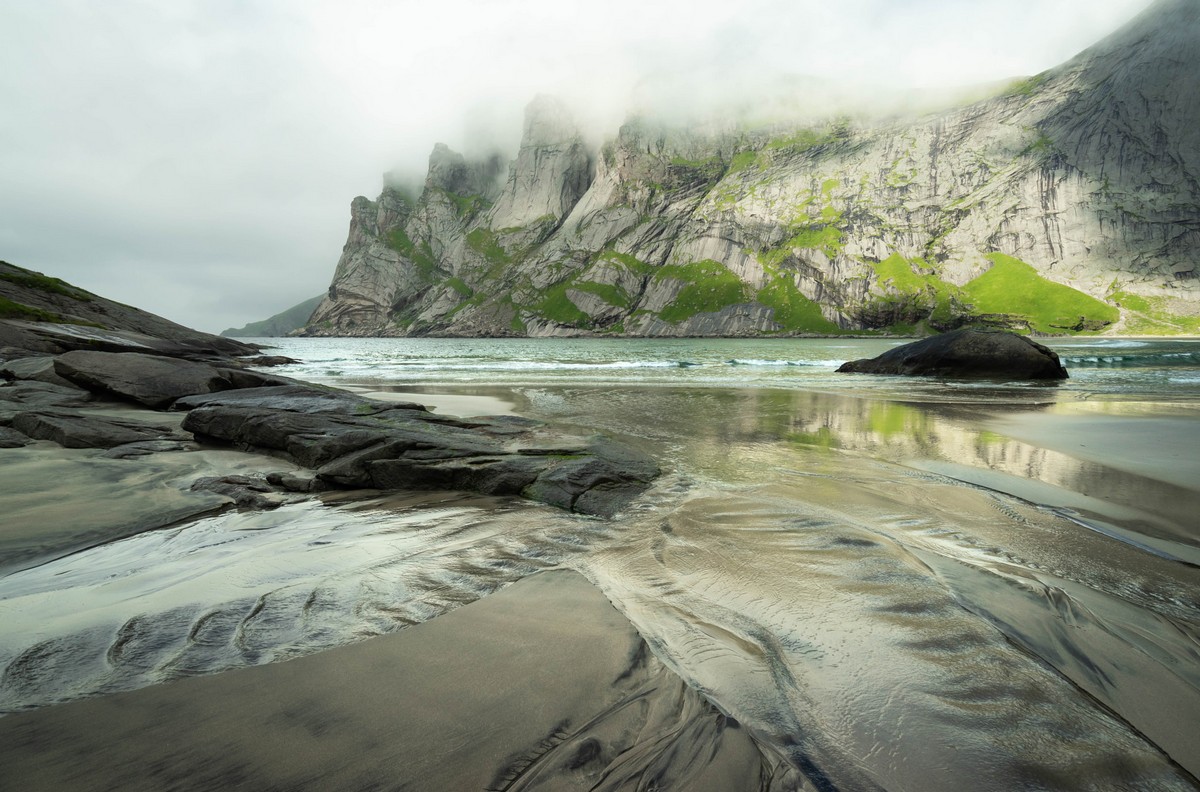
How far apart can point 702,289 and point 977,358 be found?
146991 mm

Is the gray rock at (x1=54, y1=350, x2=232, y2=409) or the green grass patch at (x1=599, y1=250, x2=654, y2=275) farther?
the green grass patch at (x1=599, y1=250, x2=654, y2=275)

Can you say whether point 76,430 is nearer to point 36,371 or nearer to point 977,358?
point 36,371

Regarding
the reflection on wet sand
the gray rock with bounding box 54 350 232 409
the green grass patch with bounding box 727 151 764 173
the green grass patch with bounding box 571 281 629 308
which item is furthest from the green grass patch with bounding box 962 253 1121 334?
the gray rock with bounding box 54 350 232 409

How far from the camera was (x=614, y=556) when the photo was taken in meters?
4.79

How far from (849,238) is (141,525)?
17941 cm

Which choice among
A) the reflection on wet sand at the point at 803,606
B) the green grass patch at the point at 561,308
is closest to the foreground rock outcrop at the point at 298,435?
the reflection on wet sand at the point at 803,606

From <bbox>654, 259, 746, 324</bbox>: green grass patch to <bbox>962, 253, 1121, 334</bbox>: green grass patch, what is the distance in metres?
63.3

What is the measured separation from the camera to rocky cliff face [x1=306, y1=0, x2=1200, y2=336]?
5039 inches

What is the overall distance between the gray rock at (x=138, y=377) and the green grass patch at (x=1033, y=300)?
513ft

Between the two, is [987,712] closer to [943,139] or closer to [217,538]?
[217,538]

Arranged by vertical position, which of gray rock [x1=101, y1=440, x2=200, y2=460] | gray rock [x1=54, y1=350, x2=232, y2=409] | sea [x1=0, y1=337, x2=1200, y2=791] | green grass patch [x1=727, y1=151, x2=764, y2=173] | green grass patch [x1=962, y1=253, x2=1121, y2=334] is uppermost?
green grass patch [x1=727, y1=151, x2=764, y2=173]

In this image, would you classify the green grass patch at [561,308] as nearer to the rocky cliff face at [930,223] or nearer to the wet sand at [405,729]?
the rocky cliff face at [930,223]

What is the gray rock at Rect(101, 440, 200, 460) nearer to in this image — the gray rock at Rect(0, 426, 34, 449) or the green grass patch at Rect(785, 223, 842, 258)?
the gray rock at Rect(0, 426, 34, 449)

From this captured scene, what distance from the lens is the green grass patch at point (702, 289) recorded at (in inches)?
6516
